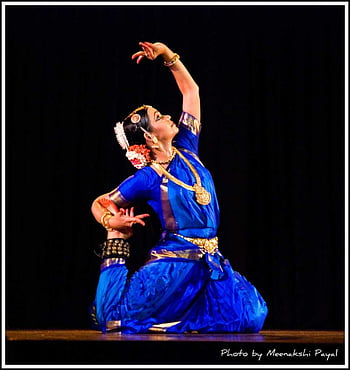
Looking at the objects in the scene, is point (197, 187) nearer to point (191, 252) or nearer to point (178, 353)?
point (191, 252)

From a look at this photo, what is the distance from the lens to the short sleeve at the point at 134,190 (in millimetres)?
2822

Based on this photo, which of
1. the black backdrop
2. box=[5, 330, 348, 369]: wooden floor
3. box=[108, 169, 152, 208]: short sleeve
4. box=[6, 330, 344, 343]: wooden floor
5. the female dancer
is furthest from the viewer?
the black backdrop

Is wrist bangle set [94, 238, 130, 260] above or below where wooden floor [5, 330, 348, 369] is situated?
above

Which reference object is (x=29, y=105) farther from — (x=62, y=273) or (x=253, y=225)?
(x=253, y=225)

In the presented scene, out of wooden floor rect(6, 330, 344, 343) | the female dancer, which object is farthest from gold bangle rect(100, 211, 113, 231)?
wooden floor rect(6, 330, 344, 343)

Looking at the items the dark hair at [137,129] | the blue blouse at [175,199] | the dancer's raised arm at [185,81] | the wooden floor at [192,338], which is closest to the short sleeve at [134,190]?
the blue blouse at [175,199]

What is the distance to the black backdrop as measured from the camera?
3910mm

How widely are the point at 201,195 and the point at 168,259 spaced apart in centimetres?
29

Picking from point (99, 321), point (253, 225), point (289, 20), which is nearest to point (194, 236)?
point (99, 321)

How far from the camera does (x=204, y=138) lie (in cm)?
399

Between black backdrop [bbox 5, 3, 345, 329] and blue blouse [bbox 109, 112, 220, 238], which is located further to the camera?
black backdrop [bbox 5, 3, 345, 329]

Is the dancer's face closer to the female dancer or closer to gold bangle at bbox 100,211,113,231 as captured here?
the female dancer

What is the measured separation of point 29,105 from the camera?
3969 millimetres

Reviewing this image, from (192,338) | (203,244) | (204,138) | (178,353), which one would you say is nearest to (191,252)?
(203,244)
